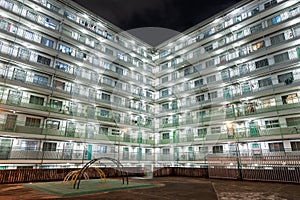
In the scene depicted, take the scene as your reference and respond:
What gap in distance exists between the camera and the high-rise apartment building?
20.6m

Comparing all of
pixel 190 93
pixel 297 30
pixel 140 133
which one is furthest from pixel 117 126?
pixel 297 30

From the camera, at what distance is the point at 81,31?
94.7 ft

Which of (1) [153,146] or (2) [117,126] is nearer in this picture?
(2) [117,126]

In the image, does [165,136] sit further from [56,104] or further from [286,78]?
[286,78]

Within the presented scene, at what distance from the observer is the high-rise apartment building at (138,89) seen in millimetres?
20578

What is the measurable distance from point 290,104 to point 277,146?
4819mm

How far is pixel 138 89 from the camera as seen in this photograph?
1373 inches

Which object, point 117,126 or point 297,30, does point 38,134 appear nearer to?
point 117,126

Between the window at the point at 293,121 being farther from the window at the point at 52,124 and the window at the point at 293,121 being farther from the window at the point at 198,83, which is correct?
the window at the point at 52,124

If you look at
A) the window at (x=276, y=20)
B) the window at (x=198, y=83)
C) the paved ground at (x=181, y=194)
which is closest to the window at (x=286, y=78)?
the window at (x=276, y=20)

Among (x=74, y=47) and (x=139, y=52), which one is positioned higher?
(x=139, y=52)

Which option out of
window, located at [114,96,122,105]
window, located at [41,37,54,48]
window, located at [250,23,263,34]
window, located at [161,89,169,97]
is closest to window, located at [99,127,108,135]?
window, located at [114,96,122,105]

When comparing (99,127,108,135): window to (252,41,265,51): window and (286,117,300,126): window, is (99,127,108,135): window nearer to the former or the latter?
(286,117,300,126): window

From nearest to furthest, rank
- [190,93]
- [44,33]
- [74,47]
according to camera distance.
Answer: [44,33]
[74,47]
[190,93]
